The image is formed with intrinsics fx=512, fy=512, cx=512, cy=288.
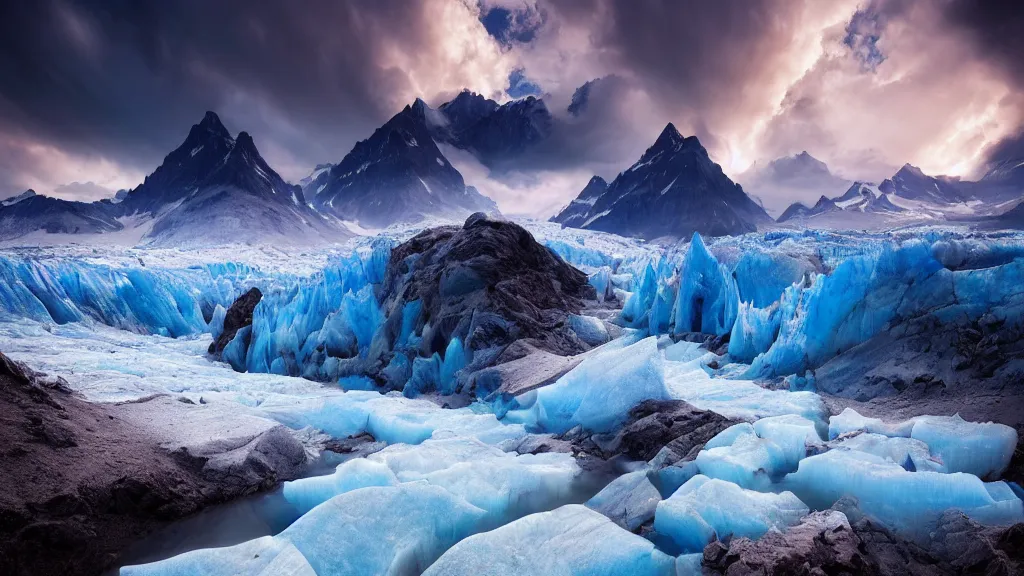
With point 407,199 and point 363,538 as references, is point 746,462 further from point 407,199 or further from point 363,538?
point 407,199

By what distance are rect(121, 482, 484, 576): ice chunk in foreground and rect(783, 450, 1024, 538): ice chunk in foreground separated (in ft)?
12.0

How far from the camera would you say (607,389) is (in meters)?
7.79

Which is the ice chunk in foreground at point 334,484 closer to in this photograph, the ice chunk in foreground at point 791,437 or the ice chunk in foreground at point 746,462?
the ice chunk in foreground at point 746,462

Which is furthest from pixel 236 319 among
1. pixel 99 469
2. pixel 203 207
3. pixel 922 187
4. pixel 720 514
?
pixel 922 187

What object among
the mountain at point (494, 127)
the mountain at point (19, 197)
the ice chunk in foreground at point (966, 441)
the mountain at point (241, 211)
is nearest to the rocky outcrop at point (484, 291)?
the ice chunk in foreground at point (966, 441)

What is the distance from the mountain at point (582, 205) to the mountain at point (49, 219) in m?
89.8

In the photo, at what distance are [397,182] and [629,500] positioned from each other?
130 m

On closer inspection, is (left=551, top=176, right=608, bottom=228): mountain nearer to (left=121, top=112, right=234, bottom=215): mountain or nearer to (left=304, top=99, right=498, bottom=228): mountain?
(left=304, top=99, right=498, bottom=228): mountain

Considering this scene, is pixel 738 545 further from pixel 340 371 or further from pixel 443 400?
pixel 340 371

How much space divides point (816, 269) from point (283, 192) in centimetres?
10752

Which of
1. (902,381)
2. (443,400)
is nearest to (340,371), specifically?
(443,400)

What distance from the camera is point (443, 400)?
1092cm

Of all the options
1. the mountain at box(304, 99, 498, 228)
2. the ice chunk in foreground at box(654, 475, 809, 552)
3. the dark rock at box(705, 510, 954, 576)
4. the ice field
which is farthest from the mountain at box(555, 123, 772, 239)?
the dark rock at box(705, 510, 954, 576)

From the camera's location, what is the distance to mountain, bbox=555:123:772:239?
97.2 meters
